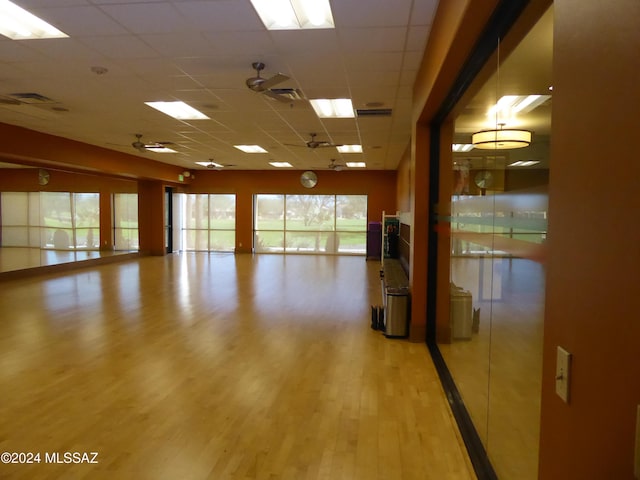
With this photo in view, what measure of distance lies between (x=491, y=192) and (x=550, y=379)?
1767 millimetres

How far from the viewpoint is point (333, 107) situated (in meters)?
6.98

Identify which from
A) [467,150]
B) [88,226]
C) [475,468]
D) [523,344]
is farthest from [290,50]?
[88,226]

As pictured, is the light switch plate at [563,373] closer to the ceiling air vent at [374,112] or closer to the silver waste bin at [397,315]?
the silver waste bin at [397,315]

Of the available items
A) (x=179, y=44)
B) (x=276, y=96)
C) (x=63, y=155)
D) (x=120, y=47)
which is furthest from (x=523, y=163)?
(x=63, y=155)

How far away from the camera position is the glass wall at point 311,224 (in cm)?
1662

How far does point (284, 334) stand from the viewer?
5.70m

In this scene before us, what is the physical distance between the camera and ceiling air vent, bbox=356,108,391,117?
6.93m

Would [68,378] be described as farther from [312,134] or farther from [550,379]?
[312,134]

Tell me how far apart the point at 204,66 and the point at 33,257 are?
9147 millimetres

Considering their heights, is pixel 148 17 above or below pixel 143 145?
above

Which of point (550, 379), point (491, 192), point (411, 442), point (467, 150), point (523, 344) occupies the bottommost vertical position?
point (411, 442)

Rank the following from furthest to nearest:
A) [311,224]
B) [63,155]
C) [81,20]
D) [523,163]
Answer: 1. [311,224]
2. [63,155]
3. [81,20]
4. [523,163]

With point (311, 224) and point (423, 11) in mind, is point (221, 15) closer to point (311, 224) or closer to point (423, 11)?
point (423, 11)

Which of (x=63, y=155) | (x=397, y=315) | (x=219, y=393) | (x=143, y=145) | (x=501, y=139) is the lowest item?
(x=219, y=393)
